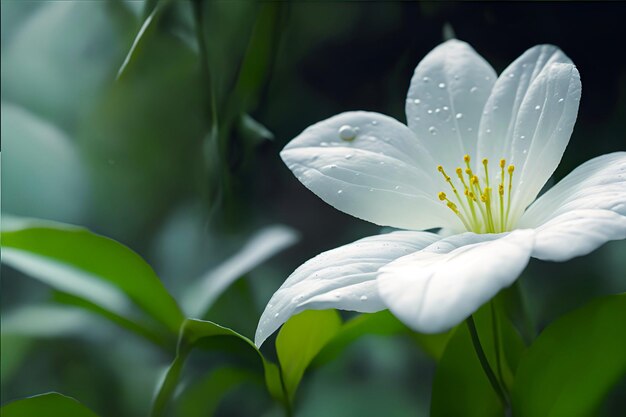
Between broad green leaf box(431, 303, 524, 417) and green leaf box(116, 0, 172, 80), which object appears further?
green leaf box(116, 0, 172, 80)

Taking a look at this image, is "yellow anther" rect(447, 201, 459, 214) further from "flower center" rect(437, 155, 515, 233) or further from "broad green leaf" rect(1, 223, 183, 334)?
"broad green leaf" rect(1, 223, 183, 334)

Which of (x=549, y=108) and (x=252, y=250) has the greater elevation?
(x=549, y=108)

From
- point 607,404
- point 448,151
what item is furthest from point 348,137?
point 607,404

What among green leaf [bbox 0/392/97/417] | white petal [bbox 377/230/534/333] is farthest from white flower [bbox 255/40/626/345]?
green leaf [bbox 0/392/97/417]

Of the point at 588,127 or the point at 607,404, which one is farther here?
the point at 588,127

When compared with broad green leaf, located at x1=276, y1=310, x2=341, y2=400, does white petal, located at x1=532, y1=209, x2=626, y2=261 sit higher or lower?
higher

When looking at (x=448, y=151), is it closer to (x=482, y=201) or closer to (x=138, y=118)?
(x=482, y=201)
